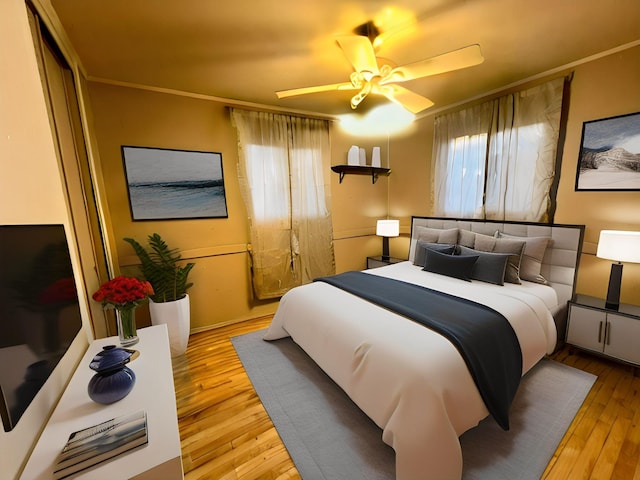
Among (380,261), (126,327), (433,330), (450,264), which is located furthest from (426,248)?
(126,327)

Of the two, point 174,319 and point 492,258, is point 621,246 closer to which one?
point 492,258

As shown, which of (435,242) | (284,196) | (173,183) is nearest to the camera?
(173,183)

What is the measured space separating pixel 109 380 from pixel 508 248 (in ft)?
9.99

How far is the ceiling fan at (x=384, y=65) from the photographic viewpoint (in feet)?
4.87

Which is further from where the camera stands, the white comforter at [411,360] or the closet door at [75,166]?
the closet door at [75,166]

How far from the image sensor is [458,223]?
3145 mm

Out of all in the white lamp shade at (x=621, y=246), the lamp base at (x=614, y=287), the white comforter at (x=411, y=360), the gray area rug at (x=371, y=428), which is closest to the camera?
the white comforter at (x=411, y=360)

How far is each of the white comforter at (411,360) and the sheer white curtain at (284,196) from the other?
1.07 m

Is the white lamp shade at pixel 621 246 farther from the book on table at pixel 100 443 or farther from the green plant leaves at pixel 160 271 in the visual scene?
the green plant leaves at pixel 160 271

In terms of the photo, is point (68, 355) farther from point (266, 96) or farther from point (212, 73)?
point (266, 96)

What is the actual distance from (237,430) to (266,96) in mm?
3015

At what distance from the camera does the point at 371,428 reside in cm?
161

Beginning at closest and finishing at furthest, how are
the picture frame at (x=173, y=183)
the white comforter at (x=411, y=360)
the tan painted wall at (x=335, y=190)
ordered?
the white comforter at (x=411, y=360)
the tan painted wall at (x=335, y=190)
the picture frame at (x=173, y=183)

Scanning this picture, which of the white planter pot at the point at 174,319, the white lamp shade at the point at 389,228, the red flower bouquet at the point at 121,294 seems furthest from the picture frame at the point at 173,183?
the white lamp shade at the point at 389,228
